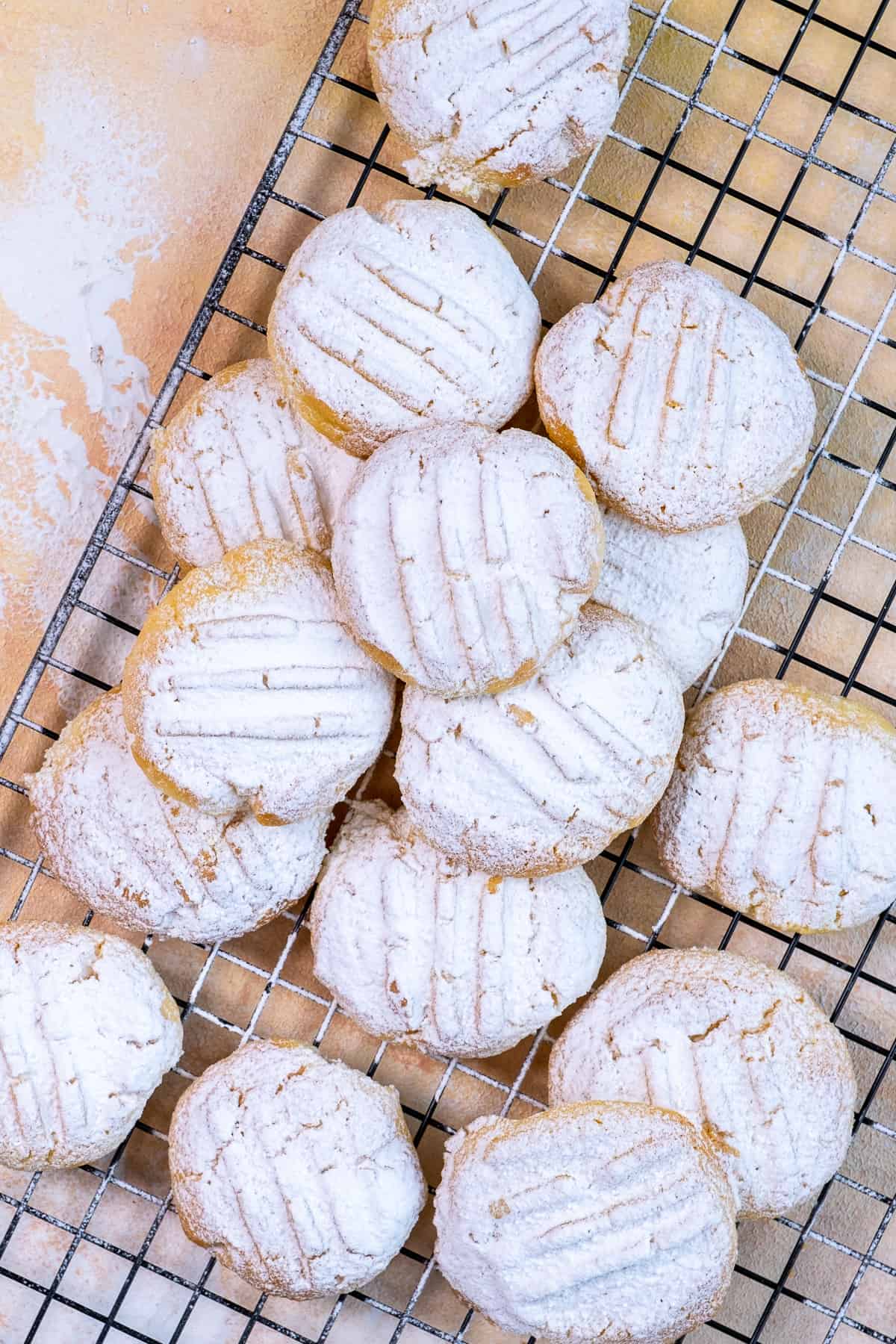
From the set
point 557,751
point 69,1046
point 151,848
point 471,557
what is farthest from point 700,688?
point 69,1046

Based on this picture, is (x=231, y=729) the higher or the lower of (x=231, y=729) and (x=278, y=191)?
the lower

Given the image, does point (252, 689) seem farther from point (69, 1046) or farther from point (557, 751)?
point (69, 1046)

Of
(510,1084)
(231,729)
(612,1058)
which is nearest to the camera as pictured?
(231,729)

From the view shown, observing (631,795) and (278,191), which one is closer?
(631,795)

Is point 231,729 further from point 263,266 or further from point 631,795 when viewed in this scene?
point 263,266

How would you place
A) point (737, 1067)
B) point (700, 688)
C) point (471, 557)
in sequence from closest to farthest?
point (471, 557) < point (737, 1067) < point (700, 688)

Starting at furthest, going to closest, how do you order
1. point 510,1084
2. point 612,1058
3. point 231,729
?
point 510,1084 < point 612,1058 < point 231,729

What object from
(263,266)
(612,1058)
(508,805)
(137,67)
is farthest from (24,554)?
(612,1058)
